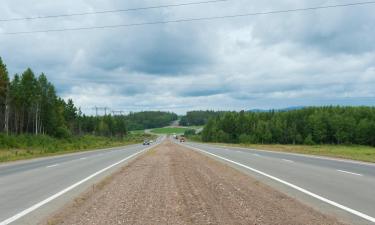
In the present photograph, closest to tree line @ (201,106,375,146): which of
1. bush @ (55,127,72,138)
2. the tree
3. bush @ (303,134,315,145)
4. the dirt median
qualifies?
bush @ (303,134,315,145)

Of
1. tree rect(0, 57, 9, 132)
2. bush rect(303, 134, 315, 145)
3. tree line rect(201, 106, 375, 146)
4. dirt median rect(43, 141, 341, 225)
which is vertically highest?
tree rect(0, 57, 9, 132)

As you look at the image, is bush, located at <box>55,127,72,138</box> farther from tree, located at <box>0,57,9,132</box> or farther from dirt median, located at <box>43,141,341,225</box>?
dirt median, located at <box>43,141,341,225</box>

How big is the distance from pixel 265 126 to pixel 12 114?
85036 mm

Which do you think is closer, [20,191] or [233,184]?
[20,191]

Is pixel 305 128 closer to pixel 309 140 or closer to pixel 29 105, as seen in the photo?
pixel 309 140

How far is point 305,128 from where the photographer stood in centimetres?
15612

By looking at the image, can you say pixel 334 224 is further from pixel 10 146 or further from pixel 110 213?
pixel 10 146

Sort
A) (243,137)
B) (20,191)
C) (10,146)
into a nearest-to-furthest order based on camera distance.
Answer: (20,191)
(10,146)
(243,137)

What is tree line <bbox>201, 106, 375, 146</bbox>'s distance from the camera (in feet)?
473

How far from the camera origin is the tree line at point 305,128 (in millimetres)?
144125

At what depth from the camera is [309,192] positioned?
13.5 m

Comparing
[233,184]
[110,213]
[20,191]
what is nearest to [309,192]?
[233,184]

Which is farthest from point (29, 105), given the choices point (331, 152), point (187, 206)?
point (187, 206)

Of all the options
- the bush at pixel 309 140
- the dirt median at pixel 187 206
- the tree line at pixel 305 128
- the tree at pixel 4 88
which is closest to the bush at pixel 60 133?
the tree at pixel 4 88
